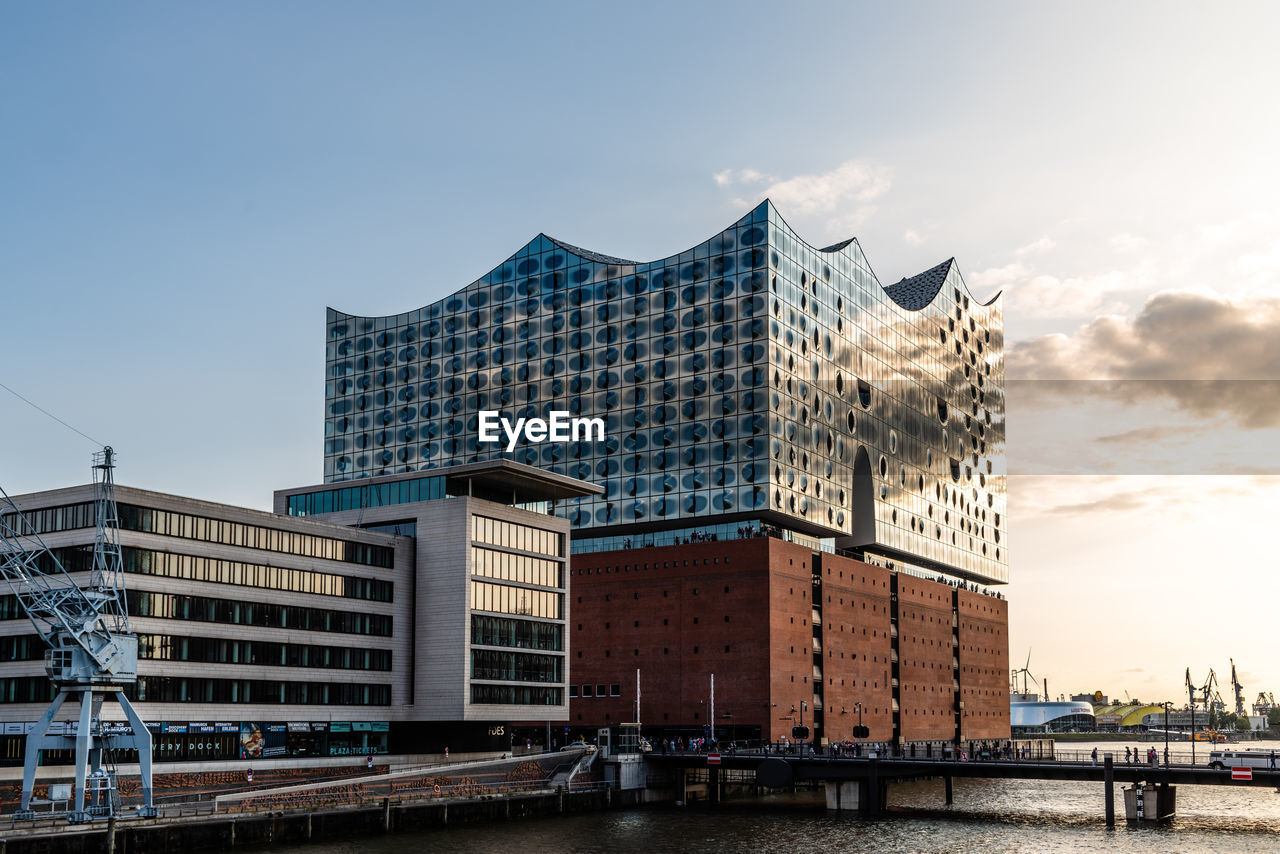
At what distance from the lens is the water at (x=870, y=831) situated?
73.1 m

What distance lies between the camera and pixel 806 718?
5064 inches

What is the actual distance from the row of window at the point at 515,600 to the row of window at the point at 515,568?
0.79m

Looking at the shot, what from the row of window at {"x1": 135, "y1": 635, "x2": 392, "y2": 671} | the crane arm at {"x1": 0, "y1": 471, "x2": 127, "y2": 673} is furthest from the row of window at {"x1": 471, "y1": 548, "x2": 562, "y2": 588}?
the crane arm at {"x1": 0, "y1": 471, "x2": 127, "y2": 673}

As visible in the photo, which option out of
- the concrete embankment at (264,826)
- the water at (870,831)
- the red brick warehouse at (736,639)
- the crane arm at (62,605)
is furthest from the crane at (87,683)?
the red brick warehouse at (736,639)

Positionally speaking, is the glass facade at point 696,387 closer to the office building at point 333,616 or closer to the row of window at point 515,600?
the office building at point 333,616

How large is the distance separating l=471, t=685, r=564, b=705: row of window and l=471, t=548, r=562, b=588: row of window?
845 centimetres

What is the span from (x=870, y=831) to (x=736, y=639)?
41453 millimetres

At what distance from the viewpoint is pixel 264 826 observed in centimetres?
6962

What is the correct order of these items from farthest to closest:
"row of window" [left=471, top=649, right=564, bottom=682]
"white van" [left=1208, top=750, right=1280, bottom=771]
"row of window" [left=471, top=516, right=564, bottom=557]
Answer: "row of window" [left=471, top=516, right=564, bottom=557], "row of window" [left=471, top=649, right=564, bottom=682], "white van" [left=1208, top=750, right=1280, bottom=771]

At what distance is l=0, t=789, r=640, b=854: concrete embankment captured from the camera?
200 feet

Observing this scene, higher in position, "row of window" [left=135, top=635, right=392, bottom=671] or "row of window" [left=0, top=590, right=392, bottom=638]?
"row of window" [left=0, top=590, right=392, bottom=638]

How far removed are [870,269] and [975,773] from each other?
7313 centimetres

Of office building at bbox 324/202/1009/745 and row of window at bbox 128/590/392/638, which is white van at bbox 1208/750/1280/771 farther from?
row of window at bbox 128/590/392/638

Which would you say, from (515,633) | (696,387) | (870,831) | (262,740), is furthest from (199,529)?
(696,387)
